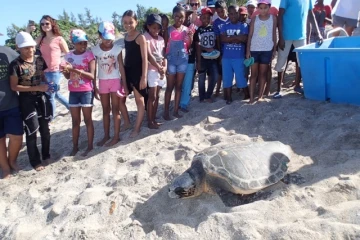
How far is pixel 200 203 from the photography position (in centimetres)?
260


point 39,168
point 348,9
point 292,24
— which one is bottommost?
point 39,168

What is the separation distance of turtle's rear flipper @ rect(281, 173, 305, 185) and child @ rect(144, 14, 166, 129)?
196cm

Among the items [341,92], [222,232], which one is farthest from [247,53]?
[222,232]

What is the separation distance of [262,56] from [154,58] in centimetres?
146

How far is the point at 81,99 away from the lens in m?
3.78

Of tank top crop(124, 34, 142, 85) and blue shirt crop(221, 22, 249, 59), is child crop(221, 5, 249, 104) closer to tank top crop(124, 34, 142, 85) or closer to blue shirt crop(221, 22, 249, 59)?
blue shirt crop(221, 22, 249, 59)

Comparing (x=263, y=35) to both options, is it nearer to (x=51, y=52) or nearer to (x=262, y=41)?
(x=262, y=41)

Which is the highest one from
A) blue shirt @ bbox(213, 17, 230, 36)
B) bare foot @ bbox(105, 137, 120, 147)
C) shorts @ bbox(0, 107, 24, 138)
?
blue shirt @ bbox(213, 17, 230, 36)

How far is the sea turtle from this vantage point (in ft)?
8.21

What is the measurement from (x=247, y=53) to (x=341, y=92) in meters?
1.27

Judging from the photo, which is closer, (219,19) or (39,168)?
(39,168)

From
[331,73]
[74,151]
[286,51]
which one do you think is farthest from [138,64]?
[331,73]

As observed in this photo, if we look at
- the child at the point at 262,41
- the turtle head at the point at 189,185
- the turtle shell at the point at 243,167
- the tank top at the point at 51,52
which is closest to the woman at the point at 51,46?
the tank top at the point at 51,52

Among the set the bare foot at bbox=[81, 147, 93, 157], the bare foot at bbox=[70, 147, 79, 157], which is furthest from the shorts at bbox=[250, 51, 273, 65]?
the bare foot at bbox=[70, 147, 79, 157]
